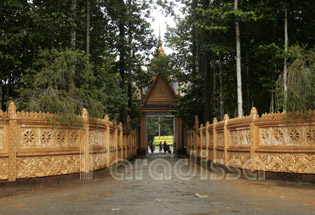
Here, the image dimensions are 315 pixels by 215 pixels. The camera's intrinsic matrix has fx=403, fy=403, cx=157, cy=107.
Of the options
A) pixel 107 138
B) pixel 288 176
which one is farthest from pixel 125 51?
pixel 288 176

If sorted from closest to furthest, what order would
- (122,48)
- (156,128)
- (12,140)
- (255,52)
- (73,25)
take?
(12,140) → (73,25) → (255,52) → (122,48) → (156,128)

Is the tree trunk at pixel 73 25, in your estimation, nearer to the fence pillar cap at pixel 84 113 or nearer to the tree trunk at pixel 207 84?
the fence pillar cap at pixel 84 113

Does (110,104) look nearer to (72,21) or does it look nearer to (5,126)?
(72,21)

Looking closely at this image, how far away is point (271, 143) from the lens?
1171cm

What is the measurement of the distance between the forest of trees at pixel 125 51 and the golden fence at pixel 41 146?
887mm

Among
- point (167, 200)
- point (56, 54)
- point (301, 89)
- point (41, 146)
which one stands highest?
point (56, 54)

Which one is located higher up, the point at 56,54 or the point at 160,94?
the point at 160,94

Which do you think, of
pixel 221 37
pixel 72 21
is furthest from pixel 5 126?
pixel 221 37

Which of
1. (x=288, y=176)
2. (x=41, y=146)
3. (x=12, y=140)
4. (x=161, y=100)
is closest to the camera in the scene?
(x=12, y=140)

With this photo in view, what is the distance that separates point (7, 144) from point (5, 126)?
0.46 metres

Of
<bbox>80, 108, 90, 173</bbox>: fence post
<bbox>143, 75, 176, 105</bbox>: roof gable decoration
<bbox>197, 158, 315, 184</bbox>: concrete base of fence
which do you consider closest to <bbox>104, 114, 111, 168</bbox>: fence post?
<bbox>80, 108, 90, 173</bbox>: fence post

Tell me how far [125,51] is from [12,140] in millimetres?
15990

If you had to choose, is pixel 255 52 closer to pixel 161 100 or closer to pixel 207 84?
pixel 207 84

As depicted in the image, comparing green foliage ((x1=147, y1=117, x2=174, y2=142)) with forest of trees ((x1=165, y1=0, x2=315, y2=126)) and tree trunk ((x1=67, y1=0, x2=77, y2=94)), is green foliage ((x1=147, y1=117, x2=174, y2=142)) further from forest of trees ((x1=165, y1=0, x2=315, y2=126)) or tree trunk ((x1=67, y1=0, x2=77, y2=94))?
tree trunk ((x1=67, y1=0, x2=77, y2=94))
